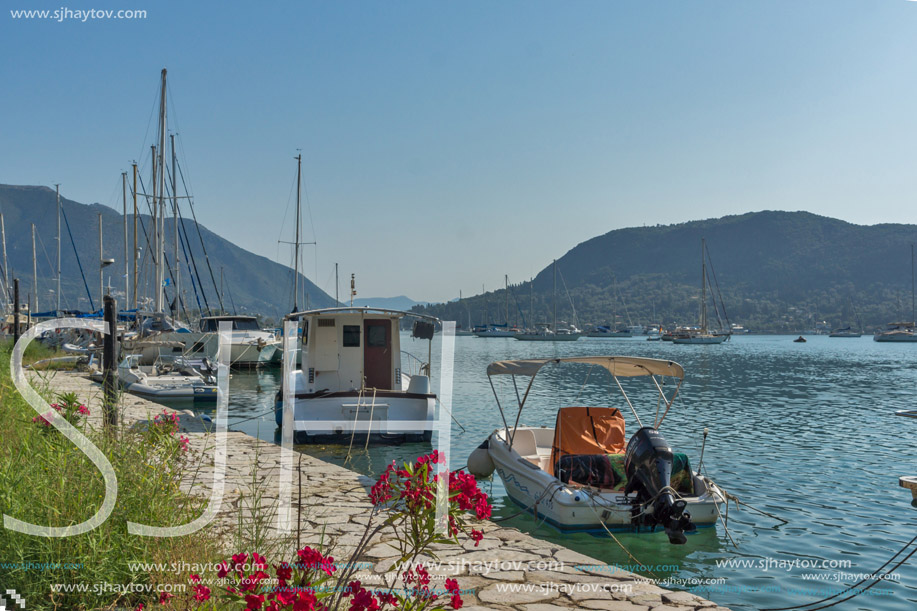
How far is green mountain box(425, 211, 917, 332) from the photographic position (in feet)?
433

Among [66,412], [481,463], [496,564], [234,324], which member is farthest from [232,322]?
A: [496,564]

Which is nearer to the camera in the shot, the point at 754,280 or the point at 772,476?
the point at 772,476

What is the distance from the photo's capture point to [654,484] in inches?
321

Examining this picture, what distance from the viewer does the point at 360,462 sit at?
13562 mm

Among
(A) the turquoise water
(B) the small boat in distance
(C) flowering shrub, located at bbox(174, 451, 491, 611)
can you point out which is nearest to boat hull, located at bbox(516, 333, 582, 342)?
(B) the small boat in distance

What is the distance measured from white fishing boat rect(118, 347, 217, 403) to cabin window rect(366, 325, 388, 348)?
821 centimetres

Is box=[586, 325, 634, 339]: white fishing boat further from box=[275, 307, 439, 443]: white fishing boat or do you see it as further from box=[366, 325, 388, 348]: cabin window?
box=[366, 325, 388, 348]: cabin window

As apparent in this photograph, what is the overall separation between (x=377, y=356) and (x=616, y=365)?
24.2ft

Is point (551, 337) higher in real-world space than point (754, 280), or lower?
lower

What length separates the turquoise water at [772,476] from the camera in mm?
7902

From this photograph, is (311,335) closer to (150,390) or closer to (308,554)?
Answer: (150,390)

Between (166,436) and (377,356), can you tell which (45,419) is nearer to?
(166,436)

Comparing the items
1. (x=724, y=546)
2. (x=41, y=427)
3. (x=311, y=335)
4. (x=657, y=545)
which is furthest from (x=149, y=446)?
(x=311, y=335)

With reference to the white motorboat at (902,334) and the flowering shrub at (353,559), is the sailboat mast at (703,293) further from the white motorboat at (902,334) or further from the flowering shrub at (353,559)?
the flowering shrub at (353,559)
